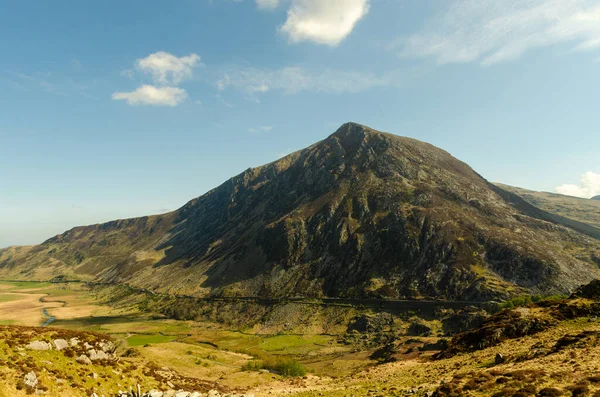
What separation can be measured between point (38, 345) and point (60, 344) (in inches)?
98.0

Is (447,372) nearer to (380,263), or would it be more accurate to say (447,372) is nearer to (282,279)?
(380,263)

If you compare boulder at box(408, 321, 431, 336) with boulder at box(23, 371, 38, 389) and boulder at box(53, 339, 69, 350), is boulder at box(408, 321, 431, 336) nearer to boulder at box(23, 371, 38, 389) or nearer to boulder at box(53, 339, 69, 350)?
boulder at box(53, 339, 69, 350)

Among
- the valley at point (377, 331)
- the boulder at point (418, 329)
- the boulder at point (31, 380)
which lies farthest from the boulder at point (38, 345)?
the boulder at point (418, 329)

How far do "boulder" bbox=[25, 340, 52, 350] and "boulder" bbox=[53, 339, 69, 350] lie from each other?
720mm

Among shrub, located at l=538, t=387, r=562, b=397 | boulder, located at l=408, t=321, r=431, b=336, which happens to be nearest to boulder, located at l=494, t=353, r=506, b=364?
shrub, located at l=538, t=387, r=562, b=397

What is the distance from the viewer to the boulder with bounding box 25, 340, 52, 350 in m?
34.8

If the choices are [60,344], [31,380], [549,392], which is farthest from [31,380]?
[549,392]

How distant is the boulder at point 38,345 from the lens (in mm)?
34806

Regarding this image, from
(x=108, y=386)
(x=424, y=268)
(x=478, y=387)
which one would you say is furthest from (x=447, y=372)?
(x=424, y=268)

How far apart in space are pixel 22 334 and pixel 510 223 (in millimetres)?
228773

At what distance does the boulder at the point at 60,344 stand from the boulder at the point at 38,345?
2.36ft

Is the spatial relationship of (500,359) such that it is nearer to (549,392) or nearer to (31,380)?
(549,392)

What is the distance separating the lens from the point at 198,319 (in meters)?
179

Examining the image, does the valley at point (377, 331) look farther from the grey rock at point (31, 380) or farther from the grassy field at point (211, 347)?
the grassy field at point (211, 347)
